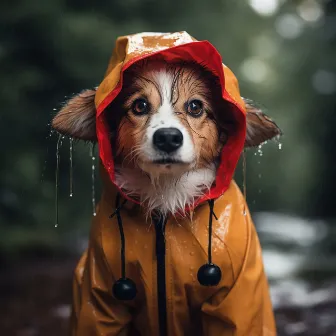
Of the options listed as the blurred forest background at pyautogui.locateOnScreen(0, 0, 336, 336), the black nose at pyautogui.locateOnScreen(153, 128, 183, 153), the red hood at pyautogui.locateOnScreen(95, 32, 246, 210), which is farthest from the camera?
the blurred forest background at pyautogui.locateOnScreen(0, 0, 336, 336)

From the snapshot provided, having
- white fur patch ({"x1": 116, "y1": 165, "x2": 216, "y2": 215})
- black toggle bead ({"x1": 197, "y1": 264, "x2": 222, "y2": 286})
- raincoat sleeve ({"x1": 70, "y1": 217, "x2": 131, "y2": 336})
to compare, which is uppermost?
white fur patch ({"x1": 116, "y1": 165, "x2": 216, "y2": 215})

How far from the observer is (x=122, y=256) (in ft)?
7.21

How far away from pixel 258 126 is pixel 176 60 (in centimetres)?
45

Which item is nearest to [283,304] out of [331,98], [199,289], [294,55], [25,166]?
[199,289]

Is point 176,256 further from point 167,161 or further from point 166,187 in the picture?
point 167,161

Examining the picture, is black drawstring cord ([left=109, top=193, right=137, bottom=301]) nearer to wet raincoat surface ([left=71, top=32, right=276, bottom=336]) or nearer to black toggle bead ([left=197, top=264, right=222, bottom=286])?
wet raincoat surface ([left=71, top=32, right=276, bottom=336])

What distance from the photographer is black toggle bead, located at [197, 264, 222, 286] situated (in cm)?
213

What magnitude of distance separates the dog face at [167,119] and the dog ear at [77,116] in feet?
0.27

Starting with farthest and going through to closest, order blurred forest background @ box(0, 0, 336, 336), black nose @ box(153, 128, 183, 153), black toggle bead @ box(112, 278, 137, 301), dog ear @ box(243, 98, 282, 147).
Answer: blurred forest background @ box(0, 0, 336, 336) < dog ear @ box(243, 98, 282, 147) < black toggle bead @ box(112, 278, 137, 301) < black nose @ box(153, 128, 183, 153)

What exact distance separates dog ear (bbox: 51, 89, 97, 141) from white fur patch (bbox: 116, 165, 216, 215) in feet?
0.77

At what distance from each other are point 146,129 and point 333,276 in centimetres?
306

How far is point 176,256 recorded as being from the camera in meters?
2.19

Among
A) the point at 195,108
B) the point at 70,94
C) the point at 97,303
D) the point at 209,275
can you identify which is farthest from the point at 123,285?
the point at 70,94

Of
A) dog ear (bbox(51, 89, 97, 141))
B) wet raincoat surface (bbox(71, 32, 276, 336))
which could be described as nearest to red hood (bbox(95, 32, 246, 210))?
wet raincoat surface (bbox(71, 32, 276, 336))
